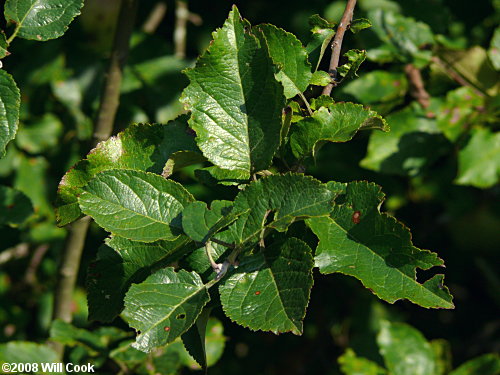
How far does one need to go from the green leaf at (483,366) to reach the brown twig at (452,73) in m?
0.65

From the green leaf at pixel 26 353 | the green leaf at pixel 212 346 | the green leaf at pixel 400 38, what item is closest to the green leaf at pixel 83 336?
the green leaf at pixel 26 353

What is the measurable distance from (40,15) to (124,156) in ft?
0.77

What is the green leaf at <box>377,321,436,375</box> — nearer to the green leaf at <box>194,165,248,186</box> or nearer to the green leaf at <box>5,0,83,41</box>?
the green leaf at <box>194,165,248,186</box>

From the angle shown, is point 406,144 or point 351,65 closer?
point 351,65

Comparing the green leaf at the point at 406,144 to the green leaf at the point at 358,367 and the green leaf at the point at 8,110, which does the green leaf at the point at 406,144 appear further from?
the green leaf at the point at 8,110

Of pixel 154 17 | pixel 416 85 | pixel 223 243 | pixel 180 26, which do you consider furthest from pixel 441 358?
pixel 154 17

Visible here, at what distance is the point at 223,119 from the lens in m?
0.79

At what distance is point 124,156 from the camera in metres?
0.83

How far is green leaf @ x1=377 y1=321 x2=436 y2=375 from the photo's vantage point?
4.93 feet

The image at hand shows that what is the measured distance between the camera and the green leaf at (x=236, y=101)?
75cm

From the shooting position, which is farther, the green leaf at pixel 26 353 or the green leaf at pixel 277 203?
the green leaf at pixel 26 353

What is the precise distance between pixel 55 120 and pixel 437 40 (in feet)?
3.59

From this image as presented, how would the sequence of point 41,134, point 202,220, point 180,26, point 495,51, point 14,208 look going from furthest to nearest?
point 180,26 < point 41,134 < point 495,51 < point 14,208 < point 202,220

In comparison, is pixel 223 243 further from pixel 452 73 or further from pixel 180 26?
pixel 180 26
